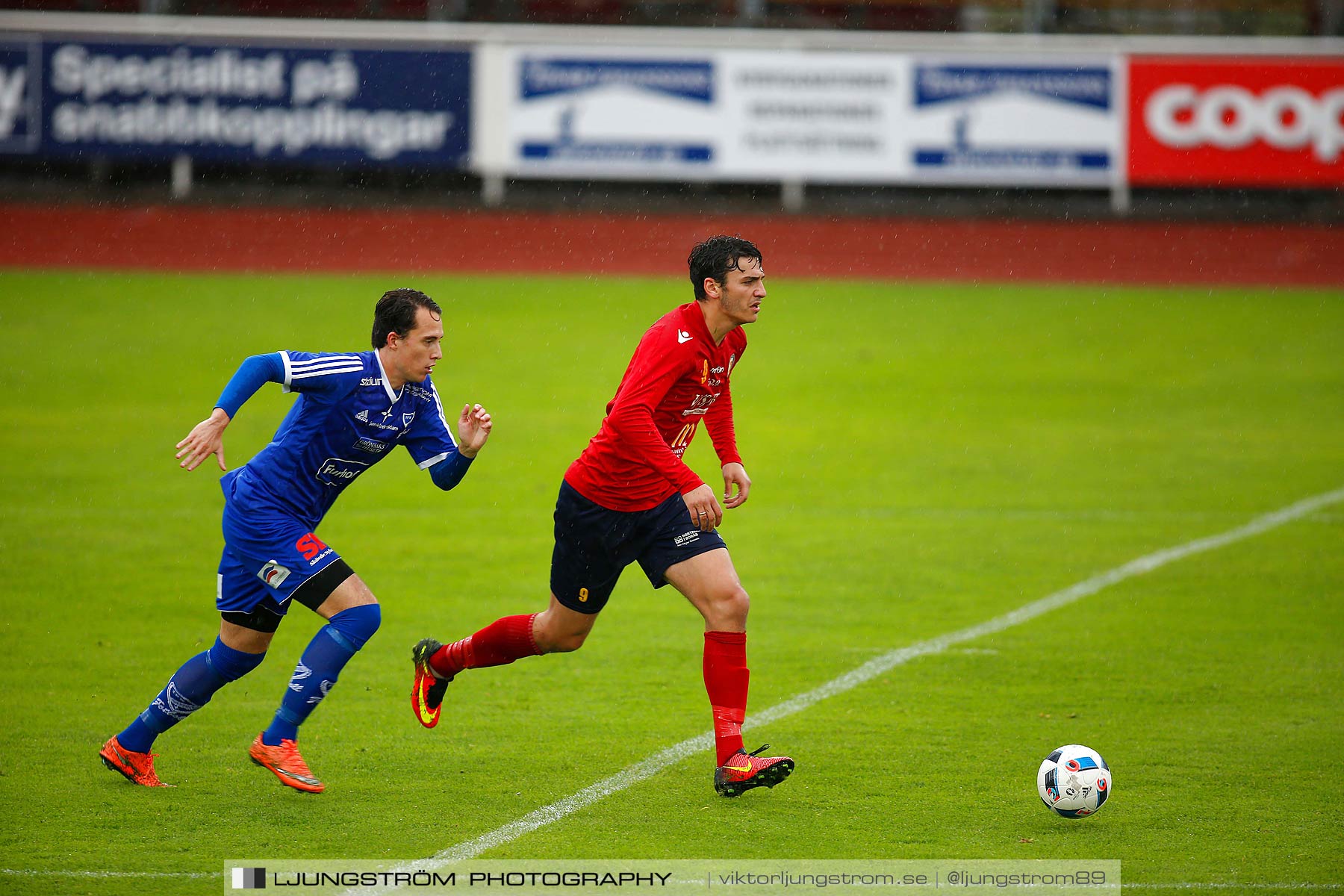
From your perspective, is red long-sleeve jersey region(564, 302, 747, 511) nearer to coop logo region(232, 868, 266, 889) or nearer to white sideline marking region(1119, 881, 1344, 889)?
coop logo region(232, 868, 266, 889)

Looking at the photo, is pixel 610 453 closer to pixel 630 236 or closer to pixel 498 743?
pixel 498 743

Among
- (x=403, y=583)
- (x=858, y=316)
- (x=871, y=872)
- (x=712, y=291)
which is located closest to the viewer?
(x=871, y=872)

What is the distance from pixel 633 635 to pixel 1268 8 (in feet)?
80.3

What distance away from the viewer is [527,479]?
12.5 metres

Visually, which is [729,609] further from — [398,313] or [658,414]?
[398,313]

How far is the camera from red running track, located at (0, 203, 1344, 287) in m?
22.5

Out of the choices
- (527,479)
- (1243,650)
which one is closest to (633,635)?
(1243,650)

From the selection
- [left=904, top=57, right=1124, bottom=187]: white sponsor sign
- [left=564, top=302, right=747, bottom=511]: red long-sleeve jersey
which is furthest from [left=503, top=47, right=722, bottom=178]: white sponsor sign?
[left=564, top=302, right=747, bottom=511]: red long-sleeve jersey

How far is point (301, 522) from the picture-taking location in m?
5.77

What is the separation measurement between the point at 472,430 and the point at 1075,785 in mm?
2752

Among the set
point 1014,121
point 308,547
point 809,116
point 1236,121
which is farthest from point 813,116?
point 308,547

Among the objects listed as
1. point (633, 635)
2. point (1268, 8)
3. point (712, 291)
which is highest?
point (1268, 8)

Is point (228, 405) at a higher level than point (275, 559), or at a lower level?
higher

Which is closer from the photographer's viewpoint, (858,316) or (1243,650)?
(1243,650)
